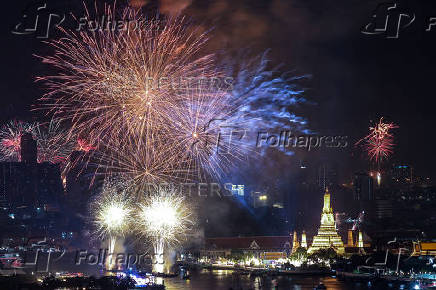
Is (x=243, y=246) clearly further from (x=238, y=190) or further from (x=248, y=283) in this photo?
(x=248, y=283)

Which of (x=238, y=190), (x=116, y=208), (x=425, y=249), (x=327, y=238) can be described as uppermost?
(x=238, y=190)

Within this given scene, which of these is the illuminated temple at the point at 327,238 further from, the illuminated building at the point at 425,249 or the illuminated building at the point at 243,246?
the illuminated building at the point at 425,249

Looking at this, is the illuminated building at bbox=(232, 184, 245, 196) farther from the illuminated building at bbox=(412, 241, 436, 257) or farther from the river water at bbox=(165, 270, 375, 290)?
the illuminated building at bbox=(412, 241, 436, 257)

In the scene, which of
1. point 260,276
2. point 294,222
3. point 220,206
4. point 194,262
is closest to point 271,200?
point 294,222

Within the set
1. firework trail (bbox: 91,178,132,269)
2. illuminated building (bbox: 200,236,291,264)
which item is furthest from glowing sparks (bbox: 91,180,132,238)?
illuminated building (bbox: 200,236,291,264)

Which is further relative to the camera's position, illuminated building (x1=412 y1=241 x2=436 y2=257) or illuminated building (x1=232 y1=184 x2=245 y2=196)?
illuminated building (x1=232 y1=184 x2=245 y2=196)

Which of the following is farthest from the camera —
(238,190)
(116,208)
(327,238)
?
(238,190)

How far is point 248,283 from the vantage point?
50000 millimetres

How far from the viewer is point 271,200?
324ft

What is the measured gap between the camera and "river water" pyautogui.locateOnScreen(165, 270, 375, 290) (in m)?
46.3

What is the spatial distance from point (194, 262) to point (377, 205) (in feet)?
156

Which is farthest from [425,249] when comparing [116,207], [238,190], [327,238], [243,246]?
[238,190]

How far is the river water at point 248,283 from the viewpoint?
4634 centimetres

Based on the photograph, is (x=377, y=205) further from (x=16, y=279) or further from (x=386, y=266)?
(x=16, y=279)
